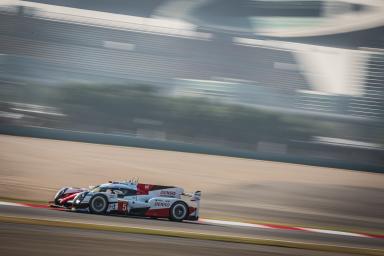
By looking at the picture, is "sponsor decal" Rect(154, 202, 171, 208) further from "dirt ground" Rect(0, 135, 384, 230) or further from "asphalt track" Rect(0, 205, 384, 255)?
"dirt ground" Rect(0, 135, 384, 230)

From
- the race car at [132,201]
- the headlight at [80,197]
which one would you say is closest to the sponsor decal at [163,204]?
the race car at [132,201]

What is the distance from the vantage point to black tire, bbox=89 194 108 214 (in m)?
12.7

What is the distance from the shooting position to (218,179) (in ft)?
81.1

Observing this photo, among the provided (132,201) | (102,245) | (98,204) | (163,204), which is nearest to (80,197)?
(98,204)

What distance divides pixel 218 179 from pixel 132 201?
1198 centimetres

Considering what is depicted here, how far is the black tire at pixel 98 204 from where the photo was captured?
1266 cm

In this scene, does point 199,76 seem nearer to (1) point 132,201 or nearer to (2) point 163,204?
(2) point 163,204

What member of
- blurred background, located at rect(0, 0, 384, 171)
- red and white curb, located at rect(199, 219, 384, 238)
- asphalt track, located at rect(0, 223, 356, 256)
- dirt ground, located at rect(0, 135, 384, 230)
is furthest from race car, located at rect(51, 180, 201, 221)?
blurred background, located at rect(0, 0, 384, 171)

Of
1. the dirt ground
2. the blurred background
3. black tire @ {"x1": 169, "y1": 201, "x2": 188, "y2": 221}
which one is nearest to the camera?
black tire @ {"x1": 169, "y1": 201, "x2": 188, "y2": 221}

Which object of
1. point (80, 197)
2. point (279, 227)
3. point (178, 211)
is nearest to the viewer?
point (80, 197)

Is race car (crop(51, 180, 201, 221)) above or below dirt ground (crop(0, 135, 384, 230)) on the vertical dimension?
below

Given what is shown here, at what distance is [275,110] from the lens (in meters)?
56.0

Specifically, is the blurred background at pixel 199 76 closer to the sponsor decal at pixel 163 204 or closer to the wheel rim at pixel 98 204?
the sponsor decal at pixel 163 204

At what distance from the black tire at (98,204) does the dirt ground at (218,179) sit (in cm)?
370
